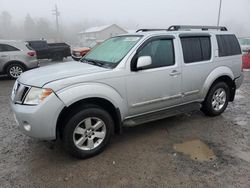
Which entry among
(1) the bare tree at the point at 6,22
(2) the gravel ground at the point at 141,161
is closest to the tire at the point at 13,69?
(2) the gravel ground at the point at 141,161

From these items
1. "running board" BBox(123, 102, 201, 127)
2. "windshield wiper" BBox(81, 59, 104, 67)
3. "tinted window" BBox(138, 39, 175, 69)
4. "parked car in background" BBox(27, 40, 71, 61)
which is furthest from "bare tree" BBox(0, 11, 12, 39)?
"running board" BBox(123, 102, 201, 127)

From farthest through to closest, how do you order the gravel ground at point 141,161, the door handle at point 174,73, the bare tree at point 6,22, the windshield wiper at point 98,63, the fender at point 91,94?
the bare tree at point 6,22 < the door handle at point 174,73 < the windshield wiper at point 98,63 < the fender at point 91,94 < the gravel ground at point 141,161

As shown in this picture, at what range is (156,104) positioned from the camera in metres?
4.06

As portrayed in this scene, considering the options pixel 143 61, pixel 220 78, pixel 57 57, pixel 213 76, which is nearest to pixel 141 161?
pixel 143 61

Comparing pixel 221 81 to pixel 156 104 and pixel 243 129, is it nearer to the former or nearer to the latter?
pixel 243 129

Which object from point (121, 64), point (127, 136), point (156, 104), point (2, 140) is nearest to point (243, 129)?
point (156, 104)

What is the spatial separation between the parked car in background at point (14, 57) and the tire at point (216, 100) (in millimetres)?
8190

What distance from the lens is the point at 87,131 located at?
3451 millimetres

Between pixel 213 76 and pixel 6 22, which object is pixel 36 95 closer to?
pixel 213 76

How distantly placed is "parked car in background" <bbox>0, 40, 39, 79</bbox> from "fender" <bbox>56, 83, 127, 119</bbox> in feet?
26.7

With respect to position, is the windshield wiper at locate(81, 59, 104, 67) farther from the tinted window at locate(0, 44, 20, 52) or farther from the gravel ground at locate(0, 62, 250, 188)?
the tinted window at locate(0, 44, 20, 52)

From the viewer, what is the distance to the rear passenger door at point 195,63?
434 cm

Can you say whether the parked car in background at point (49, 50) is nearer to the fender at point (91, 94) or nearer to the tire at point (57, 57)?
the tire at point (57, 57)

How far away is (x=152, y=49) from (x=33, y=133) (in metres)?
2.27
